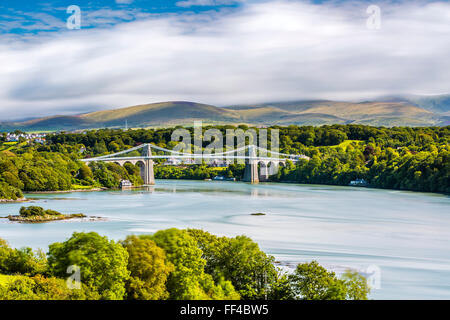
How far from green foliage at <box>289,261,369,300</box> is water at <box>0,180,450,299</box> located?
133cm

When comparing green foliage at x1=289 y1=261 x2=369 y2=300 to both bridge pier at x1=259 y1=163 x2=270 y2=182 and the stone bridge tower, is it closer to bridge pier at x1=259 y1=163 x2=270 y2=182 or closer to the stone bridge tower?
the stone bridge tower

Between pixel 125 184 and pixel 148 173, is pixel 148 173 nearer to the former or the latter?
pixel 148 173

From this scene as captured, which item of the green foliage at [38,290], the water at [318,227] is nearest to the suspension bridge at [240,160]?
the water at [318,227]

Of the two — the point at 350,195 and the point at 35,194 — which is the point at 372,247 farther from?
the point at 35,194

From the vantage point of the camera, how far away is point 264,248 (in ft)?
38.2

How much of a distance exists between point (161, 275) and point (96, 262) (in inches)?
30.2

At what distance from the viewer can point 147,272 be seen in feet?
21.1

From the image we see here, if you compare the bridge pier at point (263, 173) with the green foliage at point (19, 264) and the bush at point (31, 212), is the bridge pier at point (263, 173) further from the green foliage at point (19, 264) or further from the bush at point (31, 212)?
the green foliage at point (19, 264)

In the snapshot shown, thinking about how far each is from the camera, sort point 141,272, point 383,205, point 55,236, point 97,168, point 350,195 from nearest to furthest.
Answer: point 141,272 → point 55,236 → point 383,205 → point 350,195 → point 97,168

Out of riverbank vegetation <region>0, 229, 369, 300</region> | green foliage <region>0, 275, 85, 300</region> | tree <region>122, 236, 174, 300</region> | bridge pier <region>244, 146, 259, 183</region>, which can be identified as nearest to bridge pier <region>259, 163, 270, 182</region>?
bridge pier <region>244, 146, 259, 183</region>

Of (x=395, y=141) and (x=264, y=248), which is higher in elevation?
(x=395, y=141)

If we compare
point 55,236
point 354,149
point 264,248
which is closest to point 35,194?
point 55,236

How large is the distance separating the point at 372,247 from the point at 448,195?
16.7 metres

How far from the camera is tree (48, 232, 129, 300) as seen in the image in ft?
20.1
